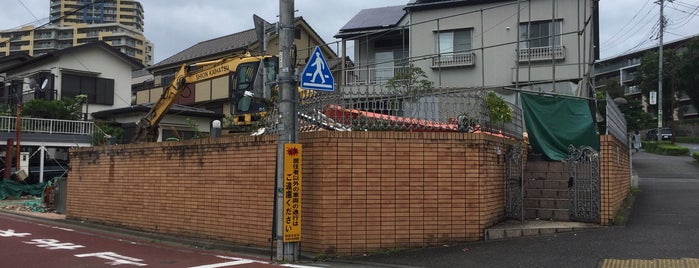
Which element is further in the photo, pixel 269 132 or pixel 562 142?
pixel 562 142

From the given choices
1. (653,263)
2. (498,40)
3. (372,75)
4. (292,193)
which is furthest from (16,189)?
(653,263)

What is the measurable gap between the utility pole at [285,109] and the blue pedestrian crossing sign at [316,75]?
28cm

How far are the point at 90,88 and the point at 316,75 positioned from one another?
2848cm

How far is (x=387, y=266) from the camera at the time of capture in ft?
24.7

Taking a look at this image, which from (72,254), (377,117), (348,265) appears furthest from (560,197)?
(72,254)

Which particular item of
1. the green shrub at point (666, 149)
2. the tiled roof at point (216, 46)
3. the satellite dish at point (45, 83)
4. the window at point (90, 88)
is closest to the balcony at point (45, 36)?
the tiled roof at point (216, 46)

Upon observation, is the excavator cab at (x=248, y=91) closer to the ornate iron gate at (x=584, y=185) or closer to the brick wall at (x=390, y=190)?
the brick wall at (x=390, y=190)

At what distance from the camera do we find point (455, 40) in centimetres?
2417

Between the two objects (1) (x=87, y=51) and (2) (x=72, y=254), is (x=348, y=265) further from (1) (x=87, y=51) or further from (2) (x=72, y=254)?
(1) (x=87, y=51)

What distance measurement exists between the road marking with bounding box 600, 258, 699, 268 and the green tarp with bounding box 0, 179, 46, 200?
22253 mm

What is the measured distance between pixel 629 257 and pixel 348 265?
12.7ft

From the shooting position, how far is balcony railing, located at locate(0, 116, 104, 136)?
25172 mm

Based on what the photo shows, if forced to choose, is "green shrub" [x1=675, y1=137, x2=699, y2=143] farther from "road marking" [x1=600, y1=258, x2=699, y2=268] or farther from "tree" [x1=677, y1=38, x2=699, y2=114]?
"road marking" [x1=600, y1=258, x2=699, y2=268]

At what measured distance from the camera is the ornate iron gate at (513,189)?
9891 mm
